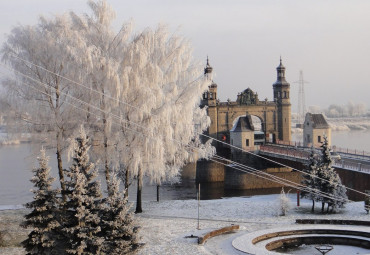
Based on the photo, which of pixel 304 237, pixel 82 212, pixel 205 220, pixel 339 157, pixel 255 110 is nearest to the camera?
pixel 82 212

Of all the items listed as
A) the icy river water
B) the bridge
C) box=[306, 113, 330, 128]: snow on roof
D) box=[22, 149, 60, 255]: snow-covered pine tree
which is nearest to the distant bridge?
the bridge

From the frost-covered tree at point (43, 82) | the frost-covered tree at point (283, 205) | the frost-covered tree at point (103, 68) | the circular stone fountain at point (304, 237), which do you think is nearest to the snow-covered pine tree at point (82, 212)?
the circular stone fountain at point (304, 237)

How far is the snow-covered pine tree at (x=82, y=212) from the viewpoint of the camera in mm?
17078

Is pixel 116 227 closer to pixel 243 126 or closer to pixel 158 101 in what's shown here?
pixel 158 101

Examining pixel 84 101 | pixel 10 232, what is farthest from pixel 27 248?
pixel 84 101

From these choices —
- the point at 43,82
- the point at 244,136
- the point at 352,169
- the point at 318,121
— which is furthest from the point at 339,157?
the point at 43,82

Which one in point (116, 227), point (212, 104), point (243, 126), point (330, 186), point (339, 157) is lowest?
point (116, 227)

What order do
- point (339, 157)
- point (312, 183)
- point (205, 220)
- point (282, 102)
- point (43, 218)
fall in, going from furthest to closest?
point (282, 102) → point (339, 157) → point (312, 183) → point (205, 220) → point (43, 218)

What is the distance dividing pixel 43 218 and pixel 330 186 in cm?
1685

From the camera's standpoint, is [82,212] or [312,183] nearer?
[82,212]

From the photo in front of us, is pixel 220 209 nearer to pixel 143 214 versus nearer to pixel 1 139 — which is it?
pixel 143 214

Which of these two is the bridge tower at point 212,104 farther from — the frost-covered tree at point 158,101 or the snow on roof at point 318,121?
the frost-covered tree at point 158,101

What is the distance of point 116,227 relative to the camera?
17516mm

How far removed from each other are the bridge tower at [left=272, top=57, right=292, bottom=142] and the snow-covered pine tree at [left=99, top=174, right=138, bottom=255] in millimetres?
60158
